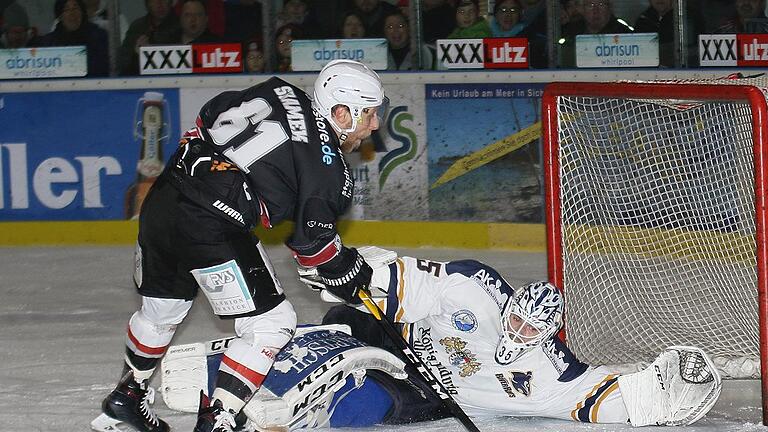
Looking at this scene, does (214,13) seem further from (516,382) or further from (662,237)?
(516,382)

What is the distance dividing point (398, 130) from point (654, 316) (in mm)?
2532

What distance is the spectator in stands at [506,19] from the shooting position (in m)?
6.95

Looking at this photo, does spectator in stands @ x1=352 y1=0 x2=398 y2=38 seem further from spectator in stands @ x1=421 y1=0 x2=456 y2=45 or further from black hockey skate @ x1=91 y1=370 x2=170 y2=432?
black hockey skate @ x1=91 y1=370 x2=170 y2=432

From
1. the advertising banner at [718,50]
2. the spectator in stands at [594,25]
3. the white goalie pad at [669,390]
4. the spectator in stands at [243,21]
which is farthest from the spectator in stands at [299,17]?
the white goalie pad at [669,390]

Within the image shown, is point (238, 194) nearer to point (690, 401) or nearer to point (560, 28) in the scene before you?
point (690, 401)

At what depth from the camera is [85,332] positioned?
17.2 feet

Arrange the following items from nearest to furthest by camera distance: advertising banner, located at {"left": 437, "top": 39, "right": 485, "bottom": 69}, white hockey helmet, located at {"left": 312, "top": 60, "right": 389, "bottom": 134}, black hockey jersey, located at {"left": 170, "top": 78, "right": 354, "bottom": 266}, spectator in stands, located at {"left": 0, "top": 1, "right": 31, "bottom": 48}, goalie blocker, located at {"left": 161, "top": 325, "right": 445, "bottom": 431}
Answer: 1. black hockey jersey, located at {"left": 170, "top": 78, "right": 354, "bottom": 266}
2. white hockey helmet, located at {"left": 312, "top": 60, "right": 389, "bottom": 134}
3. goalie blocker, located at {"left": 161, "top": 325, "right": 445, "bottom": 431}
4. advertising banner, located at {"left": 437, "top": 39, "right": 485, "bottom": 69}
5. spectator in stands, located at {"left": 0, "top": 1, "right": 31, "bottom": 48}

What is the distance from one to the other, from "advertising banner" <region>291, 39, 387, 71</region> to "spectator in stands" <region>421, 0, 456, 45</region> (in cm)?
24

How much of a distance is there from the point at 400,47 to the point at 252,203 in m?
3.84

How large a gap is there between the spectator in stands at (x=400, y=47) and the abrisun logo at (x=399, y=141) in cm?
25

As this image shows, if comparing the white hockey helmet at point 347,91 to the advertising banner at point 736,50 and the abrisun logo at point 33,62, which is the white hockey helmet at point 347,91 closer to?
the advertising banner at point 736,50

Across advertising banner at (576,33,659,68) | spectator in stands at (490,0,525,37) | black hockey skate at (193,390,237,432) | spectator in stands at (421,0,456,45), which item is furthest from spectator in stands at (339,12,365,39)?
black hockey skate at (193,390,237,432)

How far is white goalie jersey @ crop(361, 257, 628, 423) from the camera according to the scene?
375 centimetres

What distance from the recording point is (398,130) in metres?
7.02
